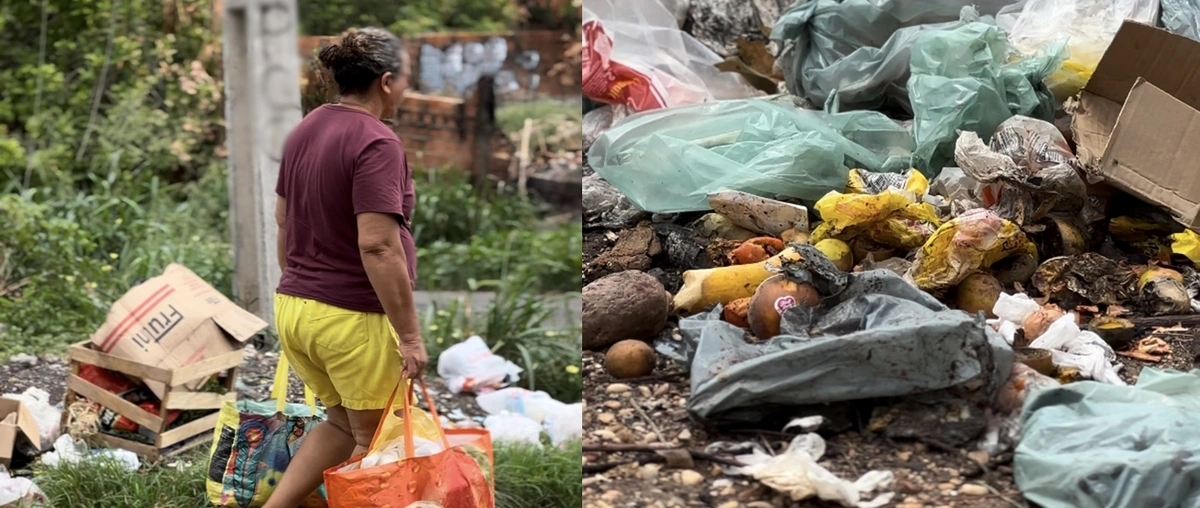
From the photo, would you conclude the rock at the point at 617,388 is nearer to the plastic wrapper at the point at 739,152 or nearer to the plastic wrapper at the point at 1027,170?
the plastic wrapper at the point at 739,152

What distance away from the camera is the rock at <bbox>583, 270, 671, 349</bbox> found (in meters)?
3.24

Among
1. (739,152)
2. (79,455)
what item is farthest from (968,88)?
(79,455)

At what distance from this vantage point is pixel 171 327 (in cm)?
374

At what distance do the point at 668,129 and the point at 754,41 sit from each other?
1.44 meters

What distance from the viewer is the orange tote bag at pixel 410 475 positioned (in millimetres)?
2742

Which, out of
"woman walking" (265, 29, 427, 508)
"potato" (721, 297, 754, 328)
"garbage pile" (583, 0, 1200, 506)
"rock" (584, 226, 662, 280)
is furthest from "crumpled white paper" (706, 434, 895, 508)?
"rock" (584, 226, 662, 280)

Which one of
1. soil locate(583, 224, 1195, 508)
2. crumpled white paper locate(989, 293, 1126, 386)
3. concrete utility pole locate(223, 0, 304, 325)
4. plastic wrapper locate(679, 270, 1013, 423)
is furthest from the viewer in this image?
concrete utility pole locate(223, 0, 304, 325)

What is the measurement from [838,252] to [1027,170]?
0.66 meters

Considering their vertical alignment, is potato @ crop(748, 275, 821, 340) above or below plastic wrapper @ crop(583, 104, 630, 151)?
above

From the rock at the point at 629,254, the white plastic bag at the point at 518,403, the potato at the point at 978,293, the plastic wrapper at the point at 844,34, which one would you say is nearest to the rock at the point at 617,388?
the rock at the point at 629,254

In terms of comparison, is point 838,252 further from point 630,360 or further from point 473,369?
point 473,369

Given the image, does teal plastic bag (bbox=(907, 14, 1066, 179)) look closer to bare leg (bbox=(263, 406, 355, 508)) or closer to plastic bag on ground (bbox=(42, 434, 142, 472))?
bare leg (bbox=(263, 406, 355, 508))

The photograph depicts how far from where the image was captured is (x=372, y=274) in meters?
2.67

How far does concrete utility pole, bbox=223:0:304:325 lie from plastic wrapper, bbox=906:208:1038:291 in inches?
104
